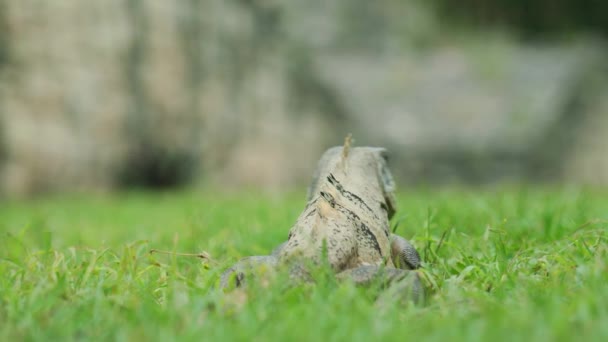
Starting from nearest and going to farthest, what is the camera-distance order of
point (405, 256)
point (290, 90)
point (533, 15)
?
point (405, 256), point (290, 90), point (533, 15)

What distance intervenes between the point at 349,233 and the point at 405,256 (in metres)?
0.31

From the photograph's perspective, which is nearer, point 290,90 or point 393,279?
point 393,279

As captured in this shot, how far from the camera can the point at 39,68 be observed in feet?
29.4

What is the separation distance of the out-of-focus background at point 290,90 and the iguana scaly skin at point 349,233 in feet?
22.7

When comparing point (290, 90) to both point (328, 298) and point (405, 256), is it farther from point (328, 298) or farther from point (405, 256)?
point (328, 298)

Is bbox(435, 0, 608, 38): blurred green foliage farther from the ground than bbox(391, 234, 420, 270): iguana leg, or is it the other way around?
bbox(435, 0, 608, 38): blurred green foliage

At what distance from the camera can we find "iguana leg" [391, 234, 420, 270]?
2.58m

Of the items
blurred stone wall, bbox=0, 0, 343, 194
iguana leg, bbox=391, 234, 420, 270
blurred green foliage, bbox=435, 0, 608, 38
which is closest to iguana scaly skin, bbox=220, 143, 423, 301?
iguana leg, bbox=391, 234, 420, 270

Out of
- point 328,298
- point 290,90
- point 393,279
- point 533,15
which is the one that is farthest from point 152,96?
point 328,298

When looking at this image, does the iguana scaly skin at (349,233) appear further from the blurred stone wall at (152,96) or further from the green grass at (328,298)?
the blurred stone wall at (152,96)

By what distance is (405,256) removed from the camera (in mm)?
2590

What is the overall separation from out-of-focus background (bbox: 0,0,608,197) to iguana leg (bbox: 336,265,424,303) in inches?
296

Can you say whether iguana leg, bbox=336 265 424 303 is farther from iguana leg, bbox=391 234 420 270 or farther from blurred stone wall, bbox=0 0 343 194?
blurred stone wall, bbox=0 0 343 194

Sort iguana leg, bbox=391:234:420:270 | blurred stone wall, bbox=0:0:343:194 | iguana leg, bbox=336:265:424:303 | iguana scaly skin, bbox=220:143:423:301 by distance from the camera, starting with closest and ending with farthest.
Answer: iguana leg, bbox=336:265:424:303
iguana scaly skin, bbox=220:143:423:301
iguana leg, bbox=391:234:420:270
blurred stone wall, bbox=0:0:343:194
